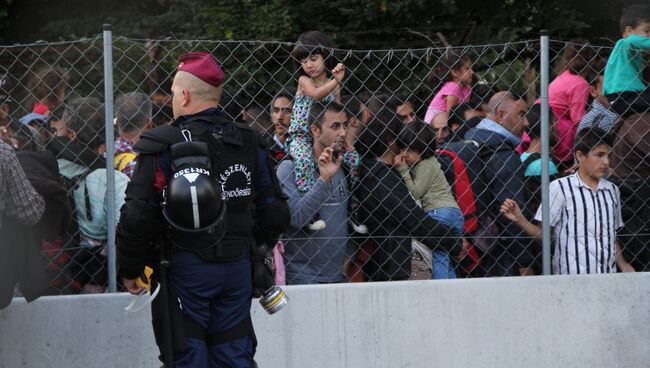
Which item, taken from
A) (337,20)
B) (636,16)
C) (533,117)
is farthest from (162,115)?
(337,20)

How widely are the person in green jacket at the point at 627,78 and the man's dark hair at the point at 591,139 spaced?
307 mm

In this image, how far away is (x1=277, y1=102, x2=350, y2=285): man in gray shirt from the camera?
655 cm

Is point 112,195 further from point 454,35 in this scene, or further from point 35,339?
point 454,35

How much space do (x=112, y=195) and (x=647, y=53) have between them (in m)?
3.64

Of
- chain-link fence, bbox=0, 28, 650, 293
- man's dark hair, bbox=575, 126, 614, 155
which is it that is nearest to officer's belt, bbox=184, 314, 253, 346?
chain-link fence, bbox=0, 28, 650, 293

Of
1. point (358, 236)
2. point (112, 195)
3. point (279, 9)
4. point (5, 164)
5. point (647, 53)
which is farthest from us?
point (279, 9)

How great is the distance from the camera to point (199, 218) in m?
4.94

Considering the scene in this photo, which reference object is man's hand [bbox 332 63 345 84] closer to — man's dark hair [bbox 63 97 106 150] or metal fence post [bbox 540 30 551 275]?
metal fence post [bbox 540 30 551 275]

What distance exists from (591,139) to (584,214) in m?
0.48

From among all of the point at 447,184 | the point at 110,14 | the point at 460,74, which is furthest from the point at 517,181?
the point at 110,14

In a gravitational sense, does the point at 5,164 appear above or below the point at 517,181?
above

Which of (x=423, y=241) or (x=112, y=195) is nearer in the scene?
(x=112, y=195)

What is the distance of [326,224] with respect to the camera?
6590mm

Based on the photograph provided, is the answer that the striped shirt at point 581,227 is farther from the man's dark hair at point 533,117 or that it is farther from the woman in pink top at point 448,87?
the woman in pink top at point 448,87
